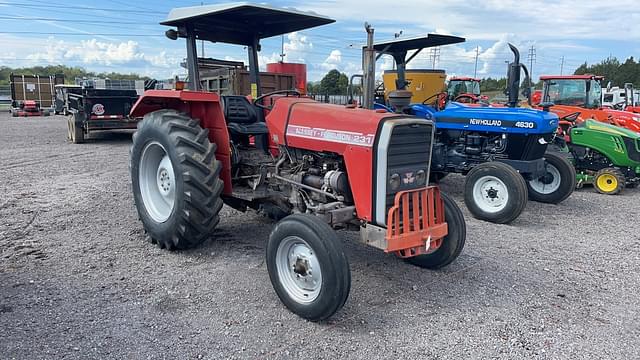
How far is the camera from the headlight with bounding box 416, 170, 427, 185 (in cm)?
351

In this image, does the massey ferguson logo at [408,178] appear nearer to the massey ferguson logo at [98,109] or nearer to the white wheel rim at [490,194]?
the white wheel rim at [490,194]

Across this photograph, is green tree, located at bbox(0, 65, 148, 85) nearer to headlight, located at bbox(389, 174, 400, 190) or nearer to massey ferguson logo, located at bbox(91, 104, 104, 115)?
massey ferguson logo, located at bbox(91, 104, 104, 115)

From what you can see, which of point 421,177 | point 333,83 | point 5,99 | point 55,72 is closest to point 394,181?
point 421,177

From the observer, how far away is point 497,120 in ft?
21.7

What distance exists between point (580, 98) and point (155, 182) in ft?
31.7

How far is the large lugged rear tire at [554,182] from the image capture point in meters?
6.73

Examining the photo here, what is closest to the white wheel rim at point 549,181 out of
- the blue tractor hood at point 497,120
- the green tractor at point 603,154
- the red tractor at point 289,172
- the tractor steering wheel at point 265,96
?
the blue tractor hood at point 497,120

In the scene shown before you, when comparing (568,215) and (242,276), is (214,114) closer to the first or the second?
(242,276)

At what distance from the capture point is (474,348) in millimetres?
2844

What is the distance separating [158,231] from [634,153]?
24.6 ft

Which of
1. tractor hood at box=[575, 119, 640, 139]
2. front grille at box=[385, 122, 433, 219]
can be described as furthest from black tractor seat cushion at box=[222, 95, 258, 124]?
tractor hood at box=[575, 119, 640, 139]

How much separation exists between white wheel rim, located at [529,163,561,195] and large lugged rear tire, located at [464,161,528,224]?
58.5 inches

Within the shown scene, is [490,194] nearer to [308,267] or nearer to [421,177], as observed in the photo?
[421,177]

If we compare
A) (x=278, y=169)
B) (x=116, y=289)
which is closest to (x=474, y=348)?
(x=278, y=169)
